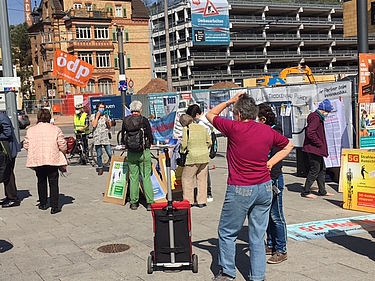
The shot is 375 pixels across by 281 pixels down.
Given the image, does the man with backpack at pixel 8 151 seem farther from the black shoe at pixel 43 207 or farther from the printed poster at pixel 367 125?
the printed poster at pixel 367 125

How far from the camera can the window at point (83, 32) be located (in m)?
63.2

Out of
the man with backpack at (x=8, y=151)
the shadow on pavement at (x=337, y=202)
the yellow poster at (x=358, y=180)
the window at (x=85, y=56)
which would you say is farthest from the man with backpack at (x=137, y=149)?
the window at (x=85, y=56)

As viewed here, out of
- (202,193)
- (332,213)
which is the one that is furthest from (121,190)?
(332,213)

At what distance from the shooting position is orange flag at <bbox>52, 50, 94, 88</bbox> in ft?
61.8

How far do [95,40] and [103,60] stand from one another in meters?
2.79

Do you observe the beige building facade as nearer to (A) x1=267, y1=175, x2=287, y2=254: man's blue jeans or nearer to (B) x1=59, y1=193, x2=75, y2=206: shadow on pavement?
(B) x1=59, y1=193, x2=75, y2=206: shadow on pavement

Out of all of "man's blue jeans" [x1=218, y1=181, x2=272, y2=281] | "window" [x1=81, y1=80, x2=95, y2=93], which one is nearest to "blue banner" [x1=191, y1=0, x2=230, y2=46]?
"window" [x1=81, y1=80, x2=95, y2=93]

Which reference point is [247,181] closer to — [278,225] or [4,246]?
[278,225]

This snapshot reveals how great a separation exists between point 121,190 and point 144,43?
2452 inches

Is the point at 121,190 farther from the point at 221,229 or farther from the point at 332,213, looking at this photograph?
the point at 221,229

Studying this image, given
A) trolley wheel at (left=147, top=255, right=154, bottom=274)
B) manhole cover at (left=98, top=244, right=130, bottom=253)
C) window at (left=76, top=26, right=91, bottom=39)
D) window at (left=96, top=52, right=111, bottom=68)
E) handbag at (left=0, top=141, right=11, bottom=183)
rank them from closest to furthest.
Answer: trolley wheel at (left=147, top=255, right=154, bottom=274) < manhole cover at (left=98, top=244, right=130, bottom=253) < handbag at (left=0, top=141, right=11, bottom=183) < window at (left=76, top=26, right=91, bottom=39) < window at (left=96, top=52, right=111, bottom=68)

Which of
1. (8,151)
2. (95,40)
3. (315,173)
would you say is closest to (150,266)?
(315,173)

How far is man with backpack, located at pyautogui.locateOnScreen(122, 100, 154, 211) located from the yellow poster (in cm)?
334

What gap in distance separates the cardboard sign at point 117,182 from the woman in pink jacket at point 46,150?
1.06 m
